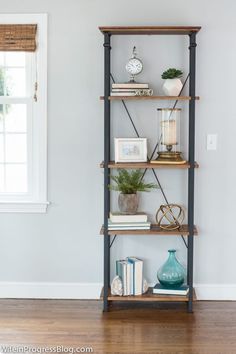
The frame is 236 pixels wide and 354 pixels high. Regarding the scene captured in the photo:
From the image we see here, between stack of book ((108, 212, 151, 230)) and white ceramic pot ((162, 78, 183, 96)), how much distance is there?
87 centimetres

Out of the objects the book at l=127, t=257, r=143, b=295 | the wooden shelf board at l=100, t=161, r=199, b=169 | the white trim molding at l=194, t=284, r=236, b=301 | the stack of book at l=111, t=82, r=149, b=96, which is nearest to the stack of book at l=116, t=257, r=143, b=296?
the book at l=127, t=257, r=143, b=295

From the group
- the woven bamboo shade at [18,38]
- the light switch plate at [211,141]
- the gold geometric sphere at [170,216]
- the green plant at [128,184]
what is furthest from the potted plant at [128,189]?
the woven bamboo shade at [18,38]

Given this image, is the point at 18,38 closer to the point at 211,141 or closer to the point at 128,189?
the point at 128,189

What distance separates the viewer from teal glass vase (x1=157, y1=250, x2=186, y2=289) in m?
3.96

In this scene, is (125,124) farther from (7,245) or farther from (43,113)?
(7,245)

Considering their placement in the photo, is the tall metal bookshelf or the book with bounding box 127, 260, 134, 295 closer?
the tall metal bookshelf

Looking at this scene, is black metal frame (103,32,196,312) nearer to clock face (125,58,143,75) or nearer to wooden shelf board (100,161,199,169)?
wooden shelf board (100,161,199,169)

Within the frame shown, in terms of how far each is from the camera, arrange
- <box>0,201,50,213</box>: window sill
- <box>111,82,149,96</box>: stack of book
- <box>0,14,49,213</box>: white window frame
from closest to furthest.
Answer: <box>111,82,149,96</box>: stack of book, <box>0,14,49,213</box>: white window frame, <box>0,201,50,213</box>: window sill

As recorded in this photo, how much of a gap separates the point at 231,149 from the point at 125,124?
0.79m

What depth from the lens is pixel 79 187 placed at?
4.17 meters

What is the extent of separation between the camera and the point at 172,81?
387 cm

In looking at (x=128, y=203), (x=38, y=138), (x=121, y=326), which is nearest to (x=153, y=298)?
(x=121, y=326)

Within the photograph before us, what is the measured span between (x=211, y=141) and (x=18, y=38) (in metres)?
1.57

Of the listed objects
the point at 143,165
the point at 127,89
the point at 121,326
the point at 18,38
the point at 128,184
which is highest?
the point at 18,38
